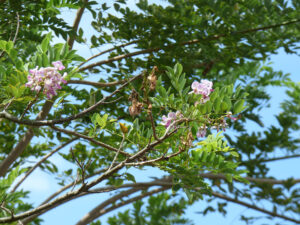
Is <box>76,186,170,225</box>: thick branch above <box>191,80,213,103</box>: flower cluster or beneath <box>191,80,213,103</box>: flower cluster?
above

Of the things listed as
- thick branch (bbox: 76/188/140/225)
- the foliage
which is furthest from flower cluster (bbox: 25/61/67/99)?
thick branch (bbox: 76/188/140/225)

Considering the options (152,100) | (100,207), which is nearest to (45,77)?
(152,100)

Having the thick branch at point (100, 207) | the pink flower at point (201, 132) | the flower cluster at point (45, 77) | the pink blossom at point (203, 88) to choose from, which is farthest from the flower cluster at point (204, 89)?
the thick branch at point (100, 207)

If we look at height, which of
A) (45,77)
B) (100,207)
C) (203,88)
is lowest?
(45,77)

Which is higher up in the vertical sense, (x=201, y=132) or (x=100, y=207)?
(x=100, y=207)

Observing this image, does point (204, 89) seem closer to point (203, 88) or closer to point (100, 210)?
point (203, 88)

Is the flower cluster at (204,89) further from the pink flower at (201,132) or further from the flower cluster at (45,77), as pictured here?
the flower cluster at (45,77)

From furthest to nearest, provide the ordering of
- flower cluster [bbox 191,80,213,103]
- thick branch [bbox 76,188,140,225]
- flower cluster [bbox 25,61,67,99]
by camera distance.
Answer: thick branch [bbox 76,188,140,225]
flower cluster [bbox 25,61,67,99]
flower cluster [bbox 191,80,213,103]

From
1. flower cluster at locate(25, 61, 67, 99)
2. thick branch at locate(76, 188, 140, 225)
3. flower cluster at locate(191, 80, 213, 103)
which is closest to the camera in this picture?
flower cluster at locate(191, 80, 213, 103)

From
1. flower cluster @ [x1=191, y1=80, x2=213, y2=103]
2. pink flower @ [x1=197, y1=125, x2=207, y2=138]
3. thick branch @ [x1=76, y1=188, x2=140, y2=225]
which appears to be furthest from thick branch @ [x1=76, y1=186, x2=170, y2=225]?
flower cluster @ [x1=191, y1=80, x2=213, y2=103]

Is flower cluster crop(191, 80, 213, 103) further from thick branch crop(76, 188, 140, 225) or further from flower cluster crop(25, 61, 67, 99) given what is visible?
thick branch crop(76, 188, 140, 225)

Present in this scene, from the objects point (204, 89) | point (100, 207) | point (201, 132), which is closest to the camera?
point (204, 89)

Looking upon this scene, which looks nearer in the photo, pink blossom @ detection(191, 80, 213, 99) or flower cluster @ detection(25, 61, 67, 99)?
pink blossom @ detection(191, 80, 213, 99)

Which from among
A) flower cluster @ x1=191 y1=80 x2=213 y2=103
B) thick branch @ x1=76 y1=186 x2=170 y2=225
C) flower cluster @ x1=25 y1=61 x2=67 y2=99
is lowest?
flower cluster @ x1=25 y1=61 x2=67 y2=99
